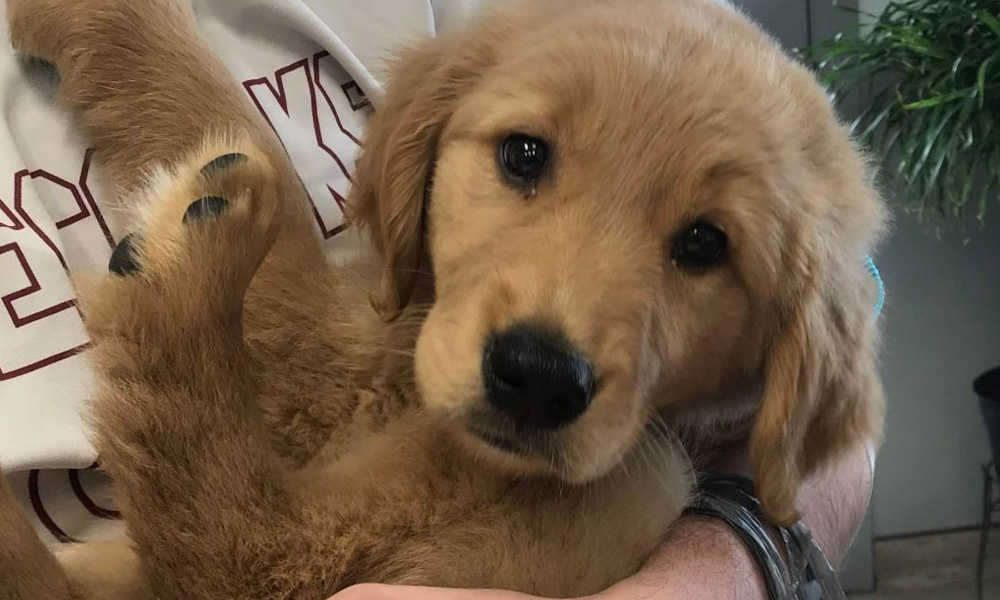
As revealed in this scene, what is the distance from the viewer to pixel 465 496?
119cm

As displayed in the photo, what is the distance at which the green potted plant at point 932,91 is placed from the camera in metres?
2.63

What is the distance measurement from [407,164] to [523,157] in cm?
20

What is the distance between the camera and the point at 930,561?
374 cm

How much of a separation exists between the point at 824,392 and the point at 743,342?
135 mm

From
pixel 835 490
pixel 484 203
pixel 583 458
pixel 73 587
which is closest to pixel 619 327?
pixel 583 458

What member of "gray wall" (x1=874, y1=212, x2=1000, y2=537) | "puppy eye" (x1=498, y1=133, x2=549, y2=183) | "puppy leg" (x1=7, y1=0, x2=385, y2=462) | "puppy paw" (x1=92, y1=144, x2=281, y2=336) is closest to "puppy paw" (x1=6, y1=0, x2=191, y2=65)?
→ "puppy leg" (x1=7, y1=0, x2=385, y2=462)

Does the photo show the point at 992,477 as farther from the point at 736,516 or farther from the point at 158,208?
the point at 158,208

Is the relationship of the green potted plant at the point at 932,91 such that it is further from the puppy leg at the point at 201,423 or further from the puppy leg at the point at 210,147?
the puppy leg at the point at 201,423

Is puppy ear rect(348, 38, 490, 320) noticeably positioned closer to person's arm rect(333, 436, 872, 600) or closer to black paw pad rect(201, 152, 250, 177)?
black paw pad rect(201, 152, 250, 177)

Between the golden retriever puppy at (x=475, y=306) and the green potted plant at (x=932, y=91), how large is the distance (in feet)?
4.57

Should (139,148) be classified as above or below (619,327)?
above

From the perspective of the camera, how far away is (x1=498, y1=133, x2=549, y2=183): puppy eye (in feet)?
4.02

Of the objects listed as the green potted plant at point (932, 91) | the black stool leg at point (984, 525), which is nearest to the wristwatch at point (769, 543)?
the green potted plant at point (932, 91)

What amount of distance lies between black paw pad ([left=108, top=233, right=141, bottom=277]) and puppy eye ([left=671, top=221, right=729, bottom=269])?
26.5 inches
